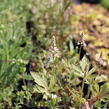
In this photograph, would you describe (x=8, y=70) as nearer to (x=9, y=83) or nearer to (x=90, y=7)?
(x=9, y=83)

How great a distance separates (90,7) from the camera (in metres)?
4.49

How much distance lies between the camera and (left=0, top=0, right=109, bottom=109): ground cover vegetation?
1727 millimetres

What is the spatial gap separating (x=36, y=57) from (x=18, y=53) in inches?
10.6

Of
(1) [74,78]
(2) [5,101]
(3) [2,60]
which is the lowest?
(2) [5,101]

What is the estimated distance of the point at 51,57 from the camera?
5.83 ft

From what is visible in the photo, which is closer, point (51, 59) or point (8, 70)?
point (51, 59)

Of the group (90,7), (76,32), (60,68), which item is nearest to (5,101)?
(60,68)

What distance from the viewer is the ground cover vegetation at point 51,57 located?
1.73 metres

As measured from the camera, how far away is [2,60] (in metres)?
2.06

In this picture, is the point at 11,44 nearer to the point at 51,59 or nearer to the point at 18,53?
the point at 18,53

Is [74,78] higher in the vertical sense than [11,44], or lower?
lower

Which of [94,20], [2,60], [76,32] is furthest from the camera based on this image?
[94,20]

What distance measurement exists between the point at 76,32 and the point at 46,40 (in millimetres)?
673

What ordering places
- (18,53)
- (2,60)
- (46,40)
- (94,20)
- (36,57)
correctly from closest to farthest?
(2,60) → (18,53) → (36,57) → (46,40) → (94,20)
